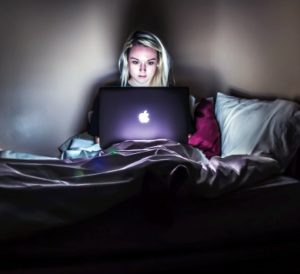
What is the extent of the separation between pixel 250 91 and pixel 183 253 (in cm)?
122

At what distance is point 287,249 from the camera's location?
1.21 metres

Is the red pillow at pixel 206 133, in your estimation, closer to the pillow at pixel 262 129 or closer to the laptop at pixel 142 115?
the pillow at pixel 262 129

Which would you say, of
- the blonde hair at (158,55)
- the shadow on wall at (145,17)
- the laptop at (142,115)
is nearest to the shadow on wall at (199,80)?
the blonde hair at (158,55)

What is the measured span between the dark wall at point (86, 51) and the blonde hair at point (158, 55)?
0.33 feet

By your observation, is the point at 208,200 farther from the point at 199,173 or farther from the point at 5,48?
the point at 5,48

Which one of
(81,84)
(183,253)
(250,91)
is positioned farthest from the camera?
(81,84)

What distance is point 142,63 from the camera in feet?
7.09

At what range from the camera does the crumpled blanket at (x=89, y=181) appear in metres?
1.03

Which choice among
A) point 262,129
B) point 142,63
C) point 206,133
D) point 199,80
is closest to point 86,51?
point 142,63

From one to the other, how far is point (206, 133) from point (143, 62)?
54 cm

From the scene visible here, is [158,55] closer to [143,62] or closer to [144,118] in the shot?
[143,62]

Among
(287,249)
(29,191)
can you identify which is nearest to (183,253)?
(287,249)

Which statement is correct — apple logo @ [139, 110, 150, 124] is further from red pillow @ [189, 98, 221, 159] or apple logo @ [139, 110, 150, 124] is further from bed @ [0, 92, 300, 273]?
bed @ [0, 92, 300, 273]

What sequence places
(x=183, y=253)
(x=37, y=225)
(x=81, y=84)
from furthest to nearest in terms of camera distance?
(x=81, y=84) → (x=183, y=253) → (x=37, y=225)
